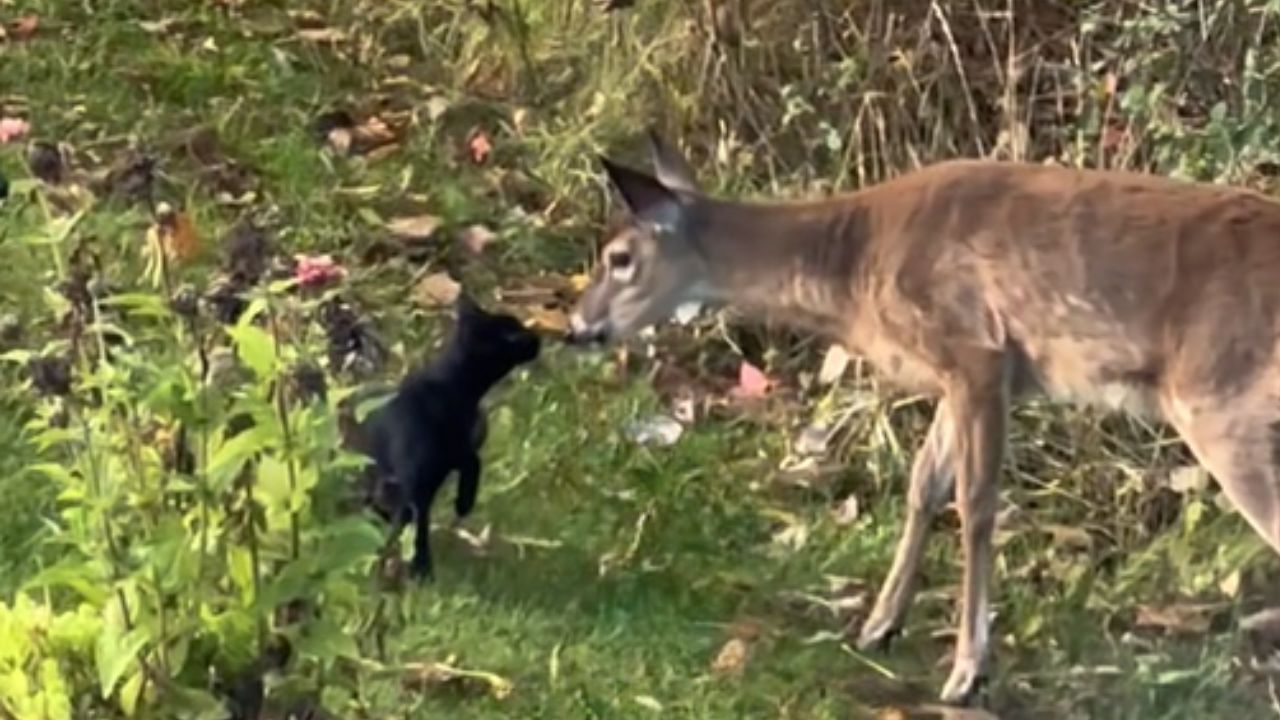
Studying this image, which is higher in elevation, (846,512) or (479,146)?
(479,146)

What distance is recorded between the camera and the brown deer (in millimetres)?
6684

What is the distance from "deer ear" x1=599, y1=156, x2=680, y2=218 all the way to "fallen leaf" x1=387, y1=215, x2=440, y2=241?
6.72ft

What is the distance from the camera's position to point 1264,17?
822 cm

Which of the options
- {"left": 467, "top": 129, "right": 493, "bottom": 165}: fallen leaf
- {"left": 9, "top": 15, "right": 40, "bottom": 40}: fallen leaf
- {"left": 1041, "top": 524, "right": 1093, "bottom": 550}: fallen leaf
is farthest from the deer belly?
{"left": 9, "top": 15, "right": 40, "bottom": 40}: fallen leaf

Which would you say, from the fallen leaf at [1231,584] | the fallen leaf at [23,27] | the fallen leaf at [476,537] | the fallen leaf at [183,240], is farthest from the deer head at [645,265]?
the fallen leaf at [23,27]

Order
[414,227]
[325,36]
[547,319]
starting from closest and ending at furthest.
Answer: [547,319] < [414,227] < [325,36]

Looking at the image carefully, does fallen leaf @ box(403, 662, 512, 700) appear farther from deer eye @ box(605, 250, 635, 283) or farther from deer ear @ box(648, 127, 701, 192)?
deer ear @ box(648, 127, 701, 192)

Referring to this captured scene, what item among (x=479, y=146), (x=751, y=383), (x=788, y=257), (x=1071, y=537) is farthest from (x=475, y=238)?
(x=1071, y=537)

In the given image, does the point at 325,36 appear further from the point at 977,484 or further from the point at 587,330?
the point at 977,484

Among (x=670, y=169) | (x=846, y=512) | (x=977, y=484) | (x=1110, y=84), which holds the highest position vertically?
(x=670, y=169)

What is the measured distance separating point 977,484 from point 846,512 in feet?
3.07

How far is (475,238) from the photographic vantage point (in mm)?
9414

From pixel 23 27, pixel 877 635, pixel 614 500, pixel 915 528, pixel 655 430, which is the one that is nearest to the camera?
pixel 877 635

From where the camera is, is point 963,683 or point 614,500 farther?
point 614,500
